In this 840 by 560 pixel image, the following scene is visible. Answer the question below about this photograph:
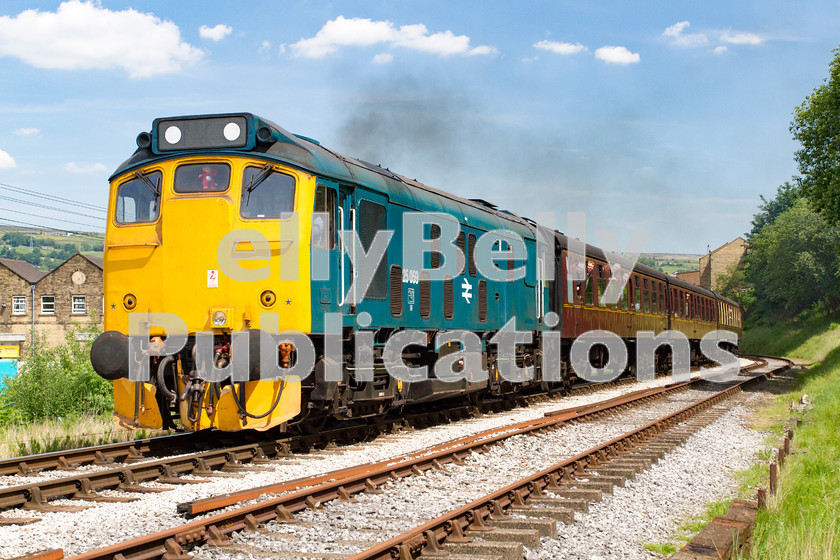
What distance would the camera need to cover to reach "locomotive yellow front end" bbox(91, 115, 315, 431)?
9156 millimetres

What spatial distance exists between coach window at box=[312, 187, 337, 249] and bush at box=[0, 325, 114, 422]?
6.60 m

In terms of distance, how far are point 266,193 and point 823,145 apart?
2170 cm

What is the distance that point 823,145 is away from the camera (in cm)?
2527

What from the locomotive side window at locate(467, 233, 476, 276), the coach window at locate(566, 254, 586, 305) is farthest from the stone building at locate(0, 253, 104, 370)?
the locomotive side window at locate(467, 233, 476, 276)

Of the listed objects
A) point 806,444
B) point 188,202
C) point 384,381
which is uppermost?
point 188,202

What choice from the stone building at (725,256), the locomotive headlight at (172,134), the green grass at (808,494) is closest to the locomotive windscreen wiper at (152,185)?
the locomotive headlight at (172,134)

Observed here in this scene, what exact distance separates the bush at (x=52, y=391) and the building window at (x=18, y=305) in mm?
48530

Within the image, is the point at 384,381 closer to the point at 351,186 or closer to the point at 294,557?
the point at 351,186

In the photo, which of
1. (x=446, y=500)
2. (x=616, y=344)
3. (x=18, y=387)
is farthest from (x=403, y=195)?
(x=616, y=344)

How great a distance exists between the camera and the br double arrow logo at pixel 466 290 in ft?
45.1

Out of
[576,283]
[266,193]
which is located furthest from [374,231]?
[576,283]

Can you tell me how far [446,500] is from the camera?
7629 millimetres

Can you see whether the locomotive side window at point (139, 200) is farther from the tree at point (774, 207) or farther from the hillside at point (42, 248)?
the hillside at point (42, 248)

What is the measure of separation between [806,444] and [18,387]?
1286 cm
